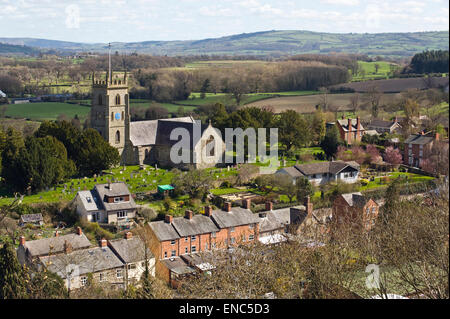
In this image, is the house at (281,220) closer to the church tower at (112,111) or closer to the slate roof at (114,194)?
the slate roof at (114,194)

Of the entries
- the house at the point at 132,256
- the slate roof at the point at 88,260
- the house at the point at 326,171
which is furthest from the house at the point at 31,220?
the house at the point at 326,171

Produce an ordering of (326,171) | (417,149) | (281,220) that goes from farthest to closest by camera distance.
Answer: (417,149), (326,171), (281,220)

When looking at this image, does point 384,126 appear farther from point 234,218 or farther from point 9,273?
point 9,273

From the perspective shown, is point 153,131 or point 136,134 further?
point 153,131

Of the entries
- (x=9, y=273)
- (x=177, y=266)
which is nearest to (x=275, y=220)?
(x=177, y=266)

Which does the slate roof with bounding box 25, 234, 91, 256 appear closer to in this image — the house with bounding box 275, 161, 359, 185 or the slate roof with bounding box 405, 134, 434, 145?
the house with bounding box 275, 161, 359, 185

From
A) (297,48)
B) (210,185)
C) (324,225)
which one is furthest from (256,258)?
(297,48)

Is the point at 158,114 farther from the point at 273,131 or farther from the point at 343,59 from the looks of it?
the point at 343,59
